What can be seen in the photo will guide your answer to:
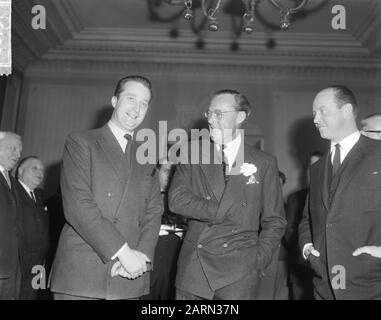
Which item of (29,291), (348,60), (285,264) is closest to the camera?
(29,291)

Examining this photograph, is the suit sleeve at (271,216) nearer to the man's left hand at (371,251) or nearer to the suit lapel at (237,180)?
the suit lapel at (237,180)

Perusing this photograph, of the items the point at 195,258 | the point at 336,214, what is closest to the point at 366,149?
the point at 336,214

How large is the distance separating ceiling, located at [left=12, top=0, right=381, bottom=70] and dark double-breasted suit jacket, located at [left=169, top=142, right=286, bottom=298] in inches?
181

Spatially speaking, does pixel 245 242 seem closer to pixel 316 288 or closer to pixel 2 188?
→ pixel 316 288

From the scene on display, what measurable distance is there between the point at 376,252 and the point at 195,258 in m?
1.00

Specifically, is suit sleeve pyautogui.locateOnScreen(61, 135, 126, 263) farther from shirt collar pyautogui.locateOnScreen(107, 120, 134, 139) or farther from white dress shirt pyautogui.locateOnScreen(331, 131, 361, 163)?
white dress shirt pyautogui.locateOnScreen(331, 131, 361, 163)

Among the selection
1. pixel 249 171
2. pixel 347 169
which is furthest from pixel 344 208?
pixel 249 171

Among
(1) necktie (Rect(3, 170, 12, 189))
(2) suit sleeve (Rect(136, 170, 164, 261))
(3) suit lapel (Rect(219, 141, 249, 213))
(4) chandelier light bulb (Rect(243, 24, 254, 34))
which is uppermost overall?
(4) chandelier light bulb (Rect(243, 24, 254, 34))

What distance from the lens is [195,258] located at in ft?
7.84

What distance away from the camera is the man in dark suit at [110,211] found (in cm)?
217

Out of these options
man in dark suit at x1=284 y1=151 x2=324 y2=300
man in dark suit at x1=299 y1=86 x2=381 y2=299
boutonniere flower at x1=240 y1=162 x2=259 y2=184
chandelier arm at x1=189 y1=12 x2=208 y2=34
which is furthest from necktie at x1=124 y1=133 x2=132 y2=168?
chandelier arm at x1=189 y1=12 x2=208 y2=34

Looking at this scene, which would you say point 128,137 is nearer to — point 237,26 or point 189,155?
point 189,155

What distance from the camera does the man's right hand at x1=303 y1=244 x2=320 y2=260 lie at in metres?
2.51

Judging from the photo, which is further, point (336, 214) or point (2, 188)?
point (2, 188)
